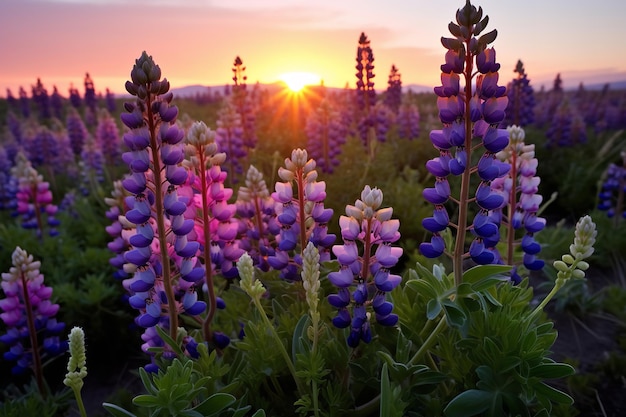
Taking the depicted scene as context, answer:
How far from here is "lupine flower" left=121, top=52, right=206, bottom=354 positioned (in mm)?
2084

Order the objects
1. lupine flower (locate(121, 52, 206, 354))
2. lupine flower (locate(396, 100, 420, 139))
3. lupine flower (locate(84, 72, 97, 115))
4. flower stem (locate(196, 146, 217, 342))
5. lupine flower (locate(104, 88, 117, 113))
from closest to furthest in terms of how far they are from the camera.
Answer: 1. lupine flower (locate(121, 52, 206, 354))
2. flower stem (locate(196, 146, 217, 342))
3. lupine flower (locate(396, 100, 420, 139))
4. lupine flower (locate(84, 72, 97, 115))
5. lupine flower (locate(104, 88, 117, 113))

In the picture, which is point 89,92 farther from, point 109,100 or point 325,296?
point 325,296

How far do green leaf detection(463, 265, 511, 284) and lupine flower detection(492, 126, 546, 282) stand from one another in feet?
3.11

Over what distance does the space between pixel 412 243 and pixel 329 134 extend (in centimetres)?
178

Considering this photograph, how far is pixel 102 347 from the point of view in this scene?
184 inches

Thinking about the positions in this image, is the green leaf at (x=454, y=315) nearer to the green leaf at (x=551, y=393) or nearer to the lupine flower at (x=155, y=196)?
the green leaf at (x=551, y=393)

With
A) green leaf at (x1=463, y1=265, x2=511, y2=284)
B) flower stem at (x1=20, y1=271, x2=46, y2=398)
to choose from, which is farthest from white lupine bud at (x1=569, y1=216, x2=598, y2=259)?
flower stem at (x1=20, y1=271, x2=46, y2=398)

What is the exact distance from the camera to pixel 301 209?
8.31ft

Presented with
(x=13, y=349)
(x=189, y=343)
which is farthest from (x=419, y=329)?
(x=13, y=349)

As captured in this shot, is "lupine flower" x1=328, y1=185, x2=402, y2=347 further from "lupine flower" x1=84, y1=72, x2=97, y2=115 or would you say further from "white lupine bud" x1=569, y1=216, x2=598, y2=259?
"lupine flower" x1=84, y1=72, x2=97, y2=115

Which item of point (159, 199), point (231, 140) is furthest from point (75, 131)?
point (159, 199)

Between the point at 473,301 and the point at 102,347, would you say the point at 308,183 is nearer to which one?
the point at 473,301

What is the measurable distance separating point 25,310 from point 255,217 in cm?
166

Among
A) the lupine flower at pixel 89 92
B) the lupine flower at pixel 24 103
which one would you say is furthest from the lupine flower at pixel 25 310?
the lupine flower at pixel 24 103
